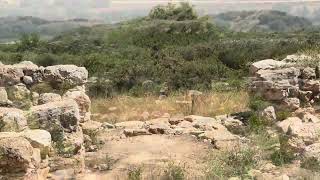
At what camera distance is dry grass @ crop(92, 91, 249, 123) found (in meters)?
12.6

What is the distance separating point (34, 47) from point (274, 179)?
25.9 meters

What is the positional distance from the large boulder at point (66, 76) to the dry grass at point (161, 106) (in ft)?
4.61

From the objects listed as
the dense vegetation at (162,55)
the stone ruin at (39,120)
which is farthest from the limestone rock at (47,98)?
the dense vegetation at (162,55)

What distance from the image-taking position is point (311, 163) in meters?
7.35

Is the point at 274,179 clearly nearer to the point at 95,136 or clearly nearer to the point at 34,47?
the point at 95,136

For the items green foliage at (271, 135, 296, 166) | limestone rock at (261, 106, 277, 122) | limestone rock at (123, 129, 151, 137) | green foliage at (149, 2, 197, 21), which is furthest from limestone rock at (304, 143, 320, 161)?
green foliage at (149, 2, 197, 21)

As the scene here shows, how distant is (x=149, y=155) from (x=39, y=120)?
2053 millimetres

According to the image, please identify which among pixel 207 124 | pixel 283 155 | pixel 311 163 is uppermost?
pixel 311 163

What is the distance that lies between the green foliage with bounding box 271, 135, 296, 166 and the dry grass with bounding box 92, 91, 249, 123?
4069 millimetres

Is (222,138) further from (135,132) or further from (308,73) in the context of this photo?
(308,73)

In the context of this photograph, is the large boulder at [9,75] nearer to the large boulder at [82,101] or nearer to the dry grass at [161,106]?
the large boulder at [82,101]

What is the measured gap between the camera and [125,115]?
1280 cm

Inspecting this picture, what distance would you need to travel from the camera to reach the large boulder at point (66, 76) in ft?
37.3

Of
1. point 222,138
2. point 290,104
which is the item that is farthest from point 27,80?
point 290,104
